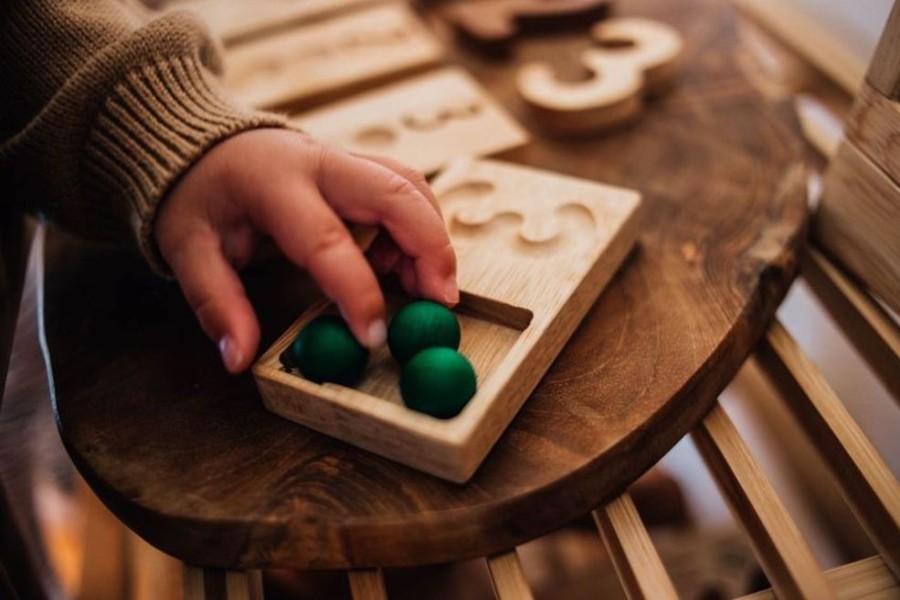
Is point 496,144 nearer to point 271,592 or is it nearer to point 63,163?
point 63,163

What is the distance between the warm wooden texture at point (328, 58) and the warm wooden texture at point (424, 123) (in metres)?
0.04

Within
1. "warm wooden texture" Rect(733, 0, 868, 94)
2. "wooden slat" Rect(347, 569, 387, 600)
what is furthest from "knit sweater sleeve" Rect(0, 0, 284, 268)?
"warm wooden texture" Rect(733, 0, 868, 94)

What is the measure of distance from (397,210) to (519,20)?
2.16ft

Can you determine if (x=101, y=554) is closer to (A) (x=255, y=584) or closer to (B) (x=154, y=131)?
(A) (x=255, y=584)

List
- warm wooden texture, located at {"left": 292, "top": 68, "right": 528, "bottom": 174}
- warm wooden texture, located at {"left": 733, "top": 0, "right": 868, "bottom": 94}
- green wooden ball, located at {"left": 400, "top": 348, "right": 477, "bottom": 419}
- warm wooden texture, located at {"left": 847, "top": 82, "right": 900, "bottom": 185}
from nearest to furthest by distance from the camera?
green wooden ball, located at {"left": 400, "top": 348, "right": 477, "bottom": 419} < warm wooden texture, located at {"left": 847, "top": 82, "right": 900, "bottom": 185} < warm wooden texture, located at {"left": 292, "top": 68, "right": 528, "bottom": 174} < warm wooden texture, located at {"left": 733, "top": 0, "right": 868, "bottom": 94}

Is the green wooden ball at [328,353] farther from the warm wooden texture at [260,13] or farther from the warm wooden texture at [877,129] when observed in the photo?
the warm wooden texture at [260,13]

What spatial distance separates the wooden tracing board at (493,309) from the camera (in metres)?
0.51

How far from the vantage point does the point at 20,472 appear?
792 mm

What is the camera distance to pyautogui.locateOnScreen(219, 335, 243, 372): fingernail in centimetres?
54

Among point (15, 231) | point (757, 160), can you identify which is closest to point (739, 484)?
point (757, 160)

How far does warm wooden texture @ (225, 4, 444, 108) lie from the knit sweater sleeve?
0.93ft

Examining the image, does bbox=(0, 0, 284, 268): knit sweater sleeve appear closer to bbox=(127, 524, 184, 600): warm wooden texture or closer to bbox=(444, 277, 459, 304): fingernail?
bbox=(444, 277, 459, 304): fingernail

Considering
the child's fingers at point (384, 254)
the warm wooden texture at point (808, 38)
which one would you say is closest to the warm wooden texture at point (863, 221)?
the warm wooden texture at point (808, 38)

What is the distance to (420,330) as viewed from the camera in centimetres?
55
